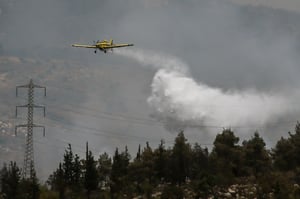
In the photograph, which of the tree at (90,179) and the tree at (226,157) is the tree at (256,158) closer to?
the tree at (226,157)

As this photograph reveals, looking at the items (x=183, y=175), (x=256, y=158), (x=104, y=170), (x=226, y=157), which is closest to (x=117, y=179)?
(x=183, y=175)

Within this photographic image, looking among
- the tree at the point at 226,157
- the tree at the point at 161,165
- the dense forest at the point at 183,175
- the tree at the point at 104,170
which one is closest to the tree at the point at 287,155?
the dense forest at the point at 183,175

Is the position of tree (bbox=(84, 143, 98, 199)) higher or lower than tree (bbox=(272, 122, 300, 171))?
lower

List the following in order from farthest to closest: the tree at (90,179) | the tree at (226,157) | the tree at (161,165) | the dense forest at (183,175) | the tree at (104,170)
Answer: the tree at (104,170) < the tree at (161,165) < the tree at (226,157) < the tree at (90,179) < the dense forest at (183,175)

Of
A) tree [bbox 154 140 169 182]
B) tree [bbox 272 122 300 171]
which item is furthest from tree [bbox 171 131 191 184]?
tree [bbox 272 122 300 171]

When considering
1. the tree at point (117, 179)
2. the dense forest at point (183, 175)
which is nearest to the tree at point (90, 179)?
the dense forest at point (183, 175)

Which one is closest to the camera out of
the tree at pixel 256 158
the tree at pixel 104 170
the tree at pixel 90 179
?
the tree at pixel 90 179

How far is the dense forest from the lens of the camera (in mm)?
126438

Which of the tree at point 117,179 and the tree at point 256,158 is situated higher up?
the tree at point 256,158

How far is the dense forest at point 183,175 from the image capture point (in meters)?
126

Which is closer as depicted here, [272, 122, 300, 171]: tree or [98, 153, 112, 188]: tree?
[272, 122, 300, 171]: tree

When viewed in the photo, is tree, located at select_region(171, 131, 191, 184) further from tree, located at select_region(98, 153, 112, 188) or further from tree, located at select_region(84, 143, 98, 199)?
tree, located at select_region(98, 153, 112, 188)

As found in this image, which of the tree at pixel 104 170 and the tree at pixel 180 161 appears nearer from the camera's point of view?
the tree at pixel 180 161

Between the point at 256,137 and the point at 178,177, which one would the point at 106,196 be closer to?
the point at 178,177
